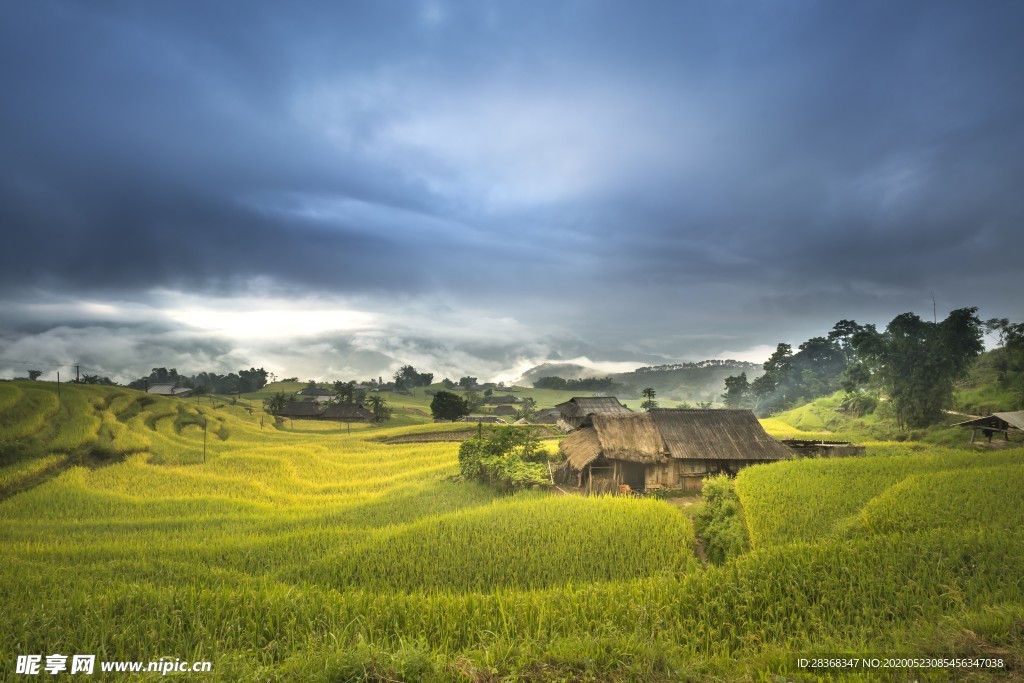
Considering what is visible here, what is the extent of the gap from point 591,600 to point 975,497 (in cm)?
1161

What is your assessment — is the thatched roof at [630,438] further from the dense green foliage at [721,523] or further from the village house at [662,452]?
the dense green foliage at [721,523]

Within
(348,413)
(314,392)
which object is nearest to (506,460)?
(348,413)

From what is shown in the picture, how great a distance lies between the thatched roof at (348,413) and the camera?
2613 inches

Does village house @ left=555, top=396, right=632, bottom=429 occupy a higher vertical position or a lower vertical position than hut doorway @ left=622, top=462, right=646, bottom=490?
higher

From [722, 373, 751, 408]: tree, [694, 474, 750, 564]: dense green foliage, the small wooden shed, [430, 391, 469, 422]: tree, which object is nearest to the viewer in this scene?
[694, 474, 750, 564]: dense green foliage

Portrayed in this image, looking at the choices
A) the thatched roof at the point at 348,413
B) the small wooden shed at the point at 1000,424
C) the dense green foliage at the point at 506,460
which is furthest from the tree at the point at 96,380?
the small wooden shed at the point at 1000,424

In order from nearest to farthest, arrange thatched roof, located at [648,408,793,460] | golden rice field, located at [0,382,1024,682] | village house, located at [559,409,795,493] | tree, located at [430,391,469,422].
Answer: golden rice field, located at [0,382,1024,682], village house, located at [559,409,795,493], thatched roof, located at [648,408,793,460], tree, located at [430,391,469,422]

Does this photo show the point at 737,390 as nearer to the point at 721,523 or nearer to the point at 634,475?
the point at 634,475

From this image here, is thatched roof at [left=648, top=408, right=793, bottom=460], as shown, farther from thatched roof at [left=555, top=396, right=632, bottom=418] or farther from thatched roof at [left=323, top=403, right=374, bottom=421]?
thatched roof at [left=323, top=403, right=374, bottom=421]

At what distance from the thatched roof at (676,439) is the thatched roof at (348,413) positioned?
46.0m

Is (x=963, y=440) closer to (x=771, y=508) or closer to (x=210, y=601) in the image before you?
(x=771, y=508)

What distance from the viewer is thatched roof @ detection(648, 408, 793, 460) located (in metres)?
26.2

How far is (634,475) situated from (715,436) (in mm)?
5836

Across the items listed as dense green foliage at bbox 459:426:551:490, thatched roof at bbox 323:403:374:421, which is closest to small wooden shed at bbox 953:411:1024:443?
dense green foliage at bbox 459:426:551:490
